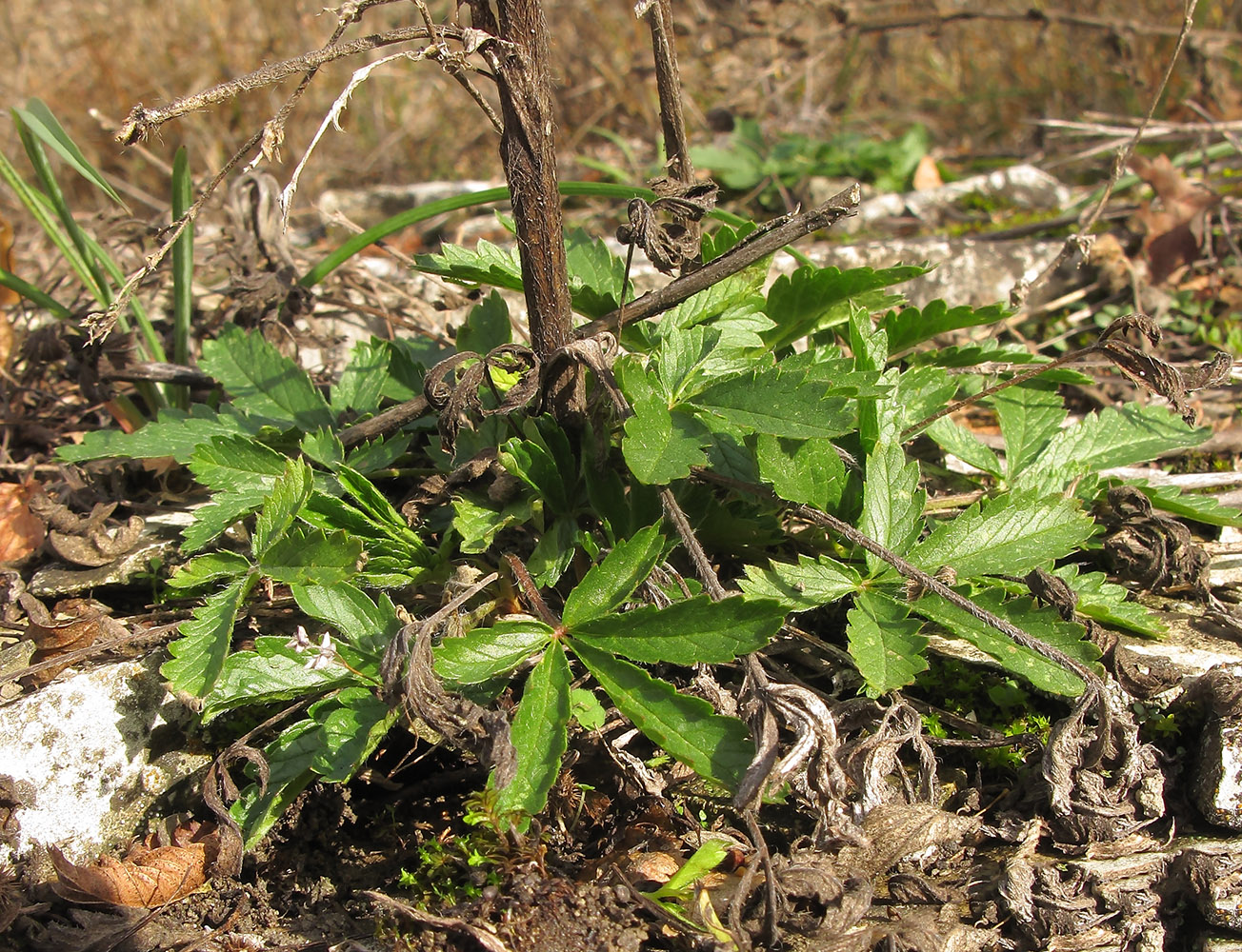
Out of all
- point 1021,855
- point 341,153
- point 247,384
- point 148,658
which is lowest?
point 1021,855

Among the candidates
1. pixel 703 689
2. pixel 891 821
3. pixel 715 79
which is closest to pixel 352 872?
pixel 703 689

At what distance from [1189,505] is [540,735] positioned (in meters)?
1.78

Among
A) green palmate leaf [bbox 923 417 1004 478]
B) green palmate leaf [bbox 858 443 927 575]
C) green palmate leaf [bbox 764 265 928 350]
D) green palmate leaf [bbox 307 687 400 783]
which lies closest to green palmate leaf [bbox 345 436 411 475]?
green palmate leaf [bbox 307 687 400 783]

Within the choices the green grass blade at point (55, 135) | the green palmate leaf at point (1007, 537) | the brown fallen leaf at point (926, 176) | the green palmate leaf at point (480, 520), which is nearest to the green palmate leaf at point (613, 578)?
the green palmate leaf at point (480, 520)

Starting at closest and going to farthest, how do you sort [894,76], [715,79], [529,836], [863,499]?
[529,836] → [863,499] → [715,79] → [894,76]

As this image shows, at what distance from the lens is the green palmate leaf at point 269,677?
6.19 feet

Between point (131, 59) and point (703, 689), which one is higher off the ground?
point (131, 59)

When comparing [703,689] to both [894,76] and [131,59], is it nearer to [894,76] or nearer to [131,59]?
[894,76]

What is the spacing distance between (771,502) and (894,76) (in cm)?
480

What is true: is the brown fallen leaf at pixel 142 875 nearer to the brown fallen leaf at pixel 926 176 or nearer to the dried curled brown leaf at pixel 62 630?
the dried curled brown leaf at pixel 62 630

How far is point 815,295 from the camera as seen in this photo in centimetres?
231

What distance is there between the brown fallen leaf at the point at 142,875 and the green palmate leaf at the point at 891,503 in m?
1.54

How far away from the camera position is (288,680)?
192cm

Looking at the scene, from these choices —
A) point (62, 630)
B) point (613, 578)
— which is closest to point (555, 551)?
point (613, 578)
